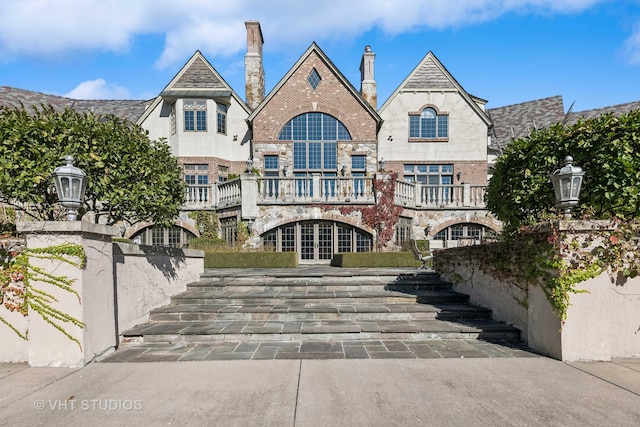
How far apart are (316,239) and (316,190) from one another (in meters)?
2.44

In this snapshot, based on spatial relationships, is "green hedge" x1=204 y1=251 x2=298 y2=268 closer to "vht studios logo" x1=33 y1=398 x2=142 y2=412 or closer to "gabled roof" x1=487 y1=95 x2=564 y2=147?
"vht studios logo" x1=33 y1=398 x2=142 y2=412

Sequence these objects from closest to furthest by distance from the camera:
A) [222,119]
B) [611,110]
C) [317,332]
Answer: [317,332], [222,119], [611,110]

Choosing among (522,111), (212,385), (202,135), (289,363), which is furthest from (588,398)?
(522,111)

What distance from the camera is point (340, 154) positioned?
60.2ft

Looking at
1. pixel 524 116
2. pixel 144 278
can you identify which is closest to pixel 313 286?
pixel 144 278

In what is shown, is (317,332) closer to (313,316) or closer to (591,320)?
(313,316)

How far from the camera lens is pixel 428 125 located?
2016cm

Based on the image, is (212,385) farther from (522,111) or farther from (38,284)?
(522,111)

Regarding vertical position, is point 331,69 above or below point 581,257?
above

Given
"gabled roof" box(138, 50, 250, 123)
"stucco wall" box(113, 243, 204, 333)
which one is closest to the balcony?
"gabled roof" box(138, 50, 250, 123)

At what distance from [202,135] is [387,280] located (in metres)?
15.6

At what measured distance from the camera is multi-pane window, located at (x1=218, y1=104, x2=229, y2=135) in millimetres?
19609

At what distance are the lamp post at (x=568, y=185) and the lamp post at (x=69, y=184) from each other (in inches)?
293

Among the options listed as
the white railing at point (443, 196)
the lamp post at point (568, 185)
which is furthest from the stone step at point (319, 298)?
the white railing at point (443, 196)
